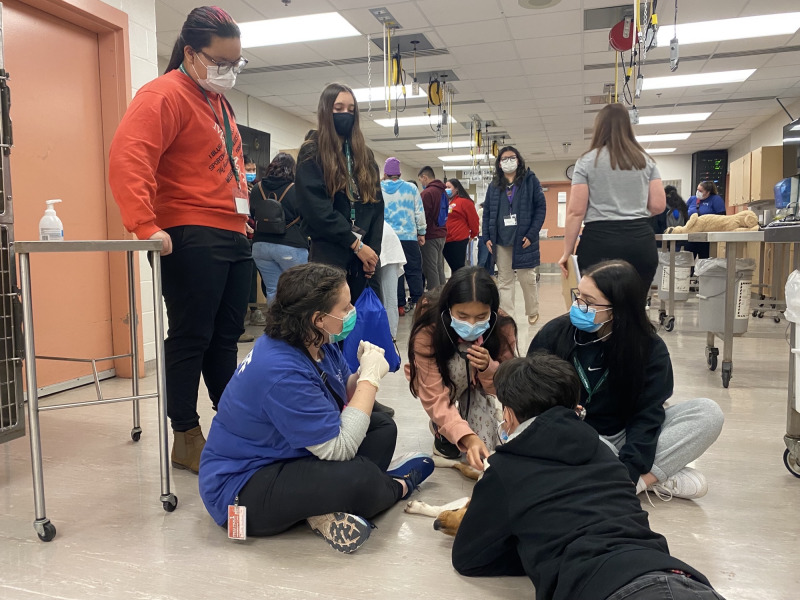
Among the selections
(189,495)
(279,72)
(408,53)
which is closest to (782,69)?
(408,53)

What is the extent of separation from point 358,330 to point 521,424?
43.9 inches

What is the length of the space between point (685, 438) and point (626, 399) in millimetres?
182

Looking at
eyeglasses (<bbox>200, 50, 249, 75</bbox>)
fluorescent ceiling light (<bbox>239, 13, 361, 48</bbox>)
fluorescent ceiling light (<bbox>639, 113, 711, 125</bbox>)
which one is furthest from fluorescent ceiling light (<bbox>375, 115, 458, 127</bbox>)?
eyeglasses (<bbox>200, 50, 249, 75</bbox>)

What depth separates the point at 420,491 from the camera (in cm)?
175

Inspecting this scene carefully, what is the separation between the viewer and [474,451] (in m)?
1.62

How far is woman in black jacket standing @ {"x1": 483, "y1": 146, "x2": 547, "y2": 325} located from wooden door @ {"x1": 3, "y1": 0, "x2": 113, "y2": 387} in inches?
110

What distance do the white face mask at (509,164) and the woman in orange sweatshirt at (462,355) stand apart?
9.60 feet

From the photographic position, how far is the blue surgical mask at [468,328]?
1.77 m

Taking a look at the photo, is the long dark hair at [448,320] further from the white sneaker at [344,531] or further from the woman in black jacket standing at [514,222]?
the woman in black jacket standing at [514,222]

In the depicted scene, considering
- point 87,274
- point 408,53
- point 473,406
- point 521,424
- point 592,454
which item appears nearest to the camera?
point 592,454

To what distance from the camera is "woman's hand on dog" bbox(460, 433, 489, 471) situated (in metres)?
1.58

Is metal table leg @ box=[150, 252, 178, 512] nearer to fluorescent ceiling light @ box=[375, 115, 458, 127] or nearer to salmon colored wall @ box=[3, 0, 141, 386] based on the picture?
salmon colored wall @ box=[3, 0, 141, 386]

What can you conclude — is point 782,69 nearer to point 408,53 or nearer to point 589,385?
point 408,53

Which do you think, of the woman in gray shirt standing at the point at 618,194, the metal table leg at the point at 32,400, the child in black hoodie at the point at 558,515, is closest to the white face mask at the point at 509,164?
the woman in gray shirt standing at the point at 618,194
